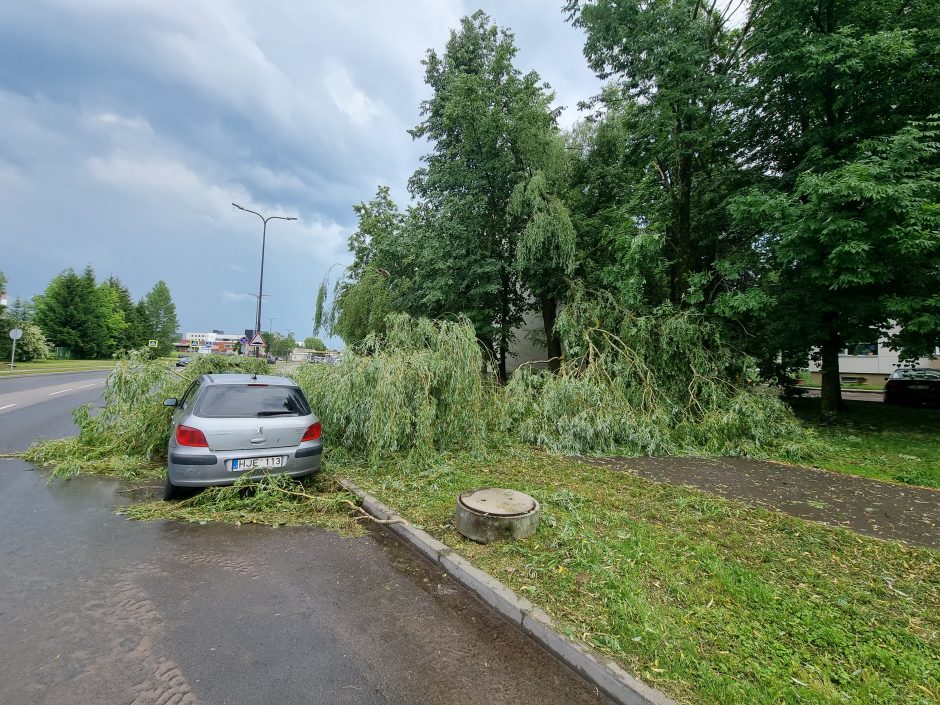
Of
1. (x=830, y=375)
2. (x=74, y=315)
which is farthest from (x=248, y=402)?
(x=74, y=315)

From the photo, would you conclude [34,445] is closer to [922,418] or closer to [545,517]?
[545,517]

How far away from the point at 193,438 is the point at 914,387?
22.9 metres

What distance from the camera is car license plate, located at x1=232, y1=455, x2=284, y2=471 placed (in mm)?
4859

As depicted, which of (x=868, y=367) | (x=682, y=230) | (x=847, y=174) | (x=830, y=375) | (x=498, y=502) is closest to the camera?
(x=498, y=502)

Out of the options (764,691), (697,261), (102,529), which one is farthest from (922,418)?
(102,529)

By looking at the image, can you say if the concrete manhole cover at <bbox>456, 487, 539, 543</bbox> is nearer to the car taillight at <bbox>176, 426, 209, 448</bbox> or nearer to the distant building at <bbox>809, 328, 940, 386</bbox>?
the car taillight at <bbox>176, 426, 209, 448</bbox>

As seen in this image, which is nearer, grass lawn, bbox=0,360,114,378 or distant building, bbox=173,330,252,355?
distant building, bbox=173,330,252,355

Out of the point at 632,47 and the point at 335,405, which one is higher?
the point at 632,47

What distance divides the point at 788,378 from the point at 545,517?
493 inches

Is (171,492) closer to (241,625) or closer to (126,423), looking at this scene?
(241,625)

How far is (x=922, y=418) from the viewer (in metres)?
11.8

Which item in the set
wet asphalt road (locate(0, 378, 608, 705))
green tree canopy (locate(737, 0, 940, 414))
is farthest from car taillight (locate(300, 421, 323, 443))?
green tree canopy (locate(737, 0, 940, 414))

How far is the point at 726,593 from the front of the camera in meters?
3.11

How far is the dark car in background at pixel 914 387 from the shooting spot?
15680mm
